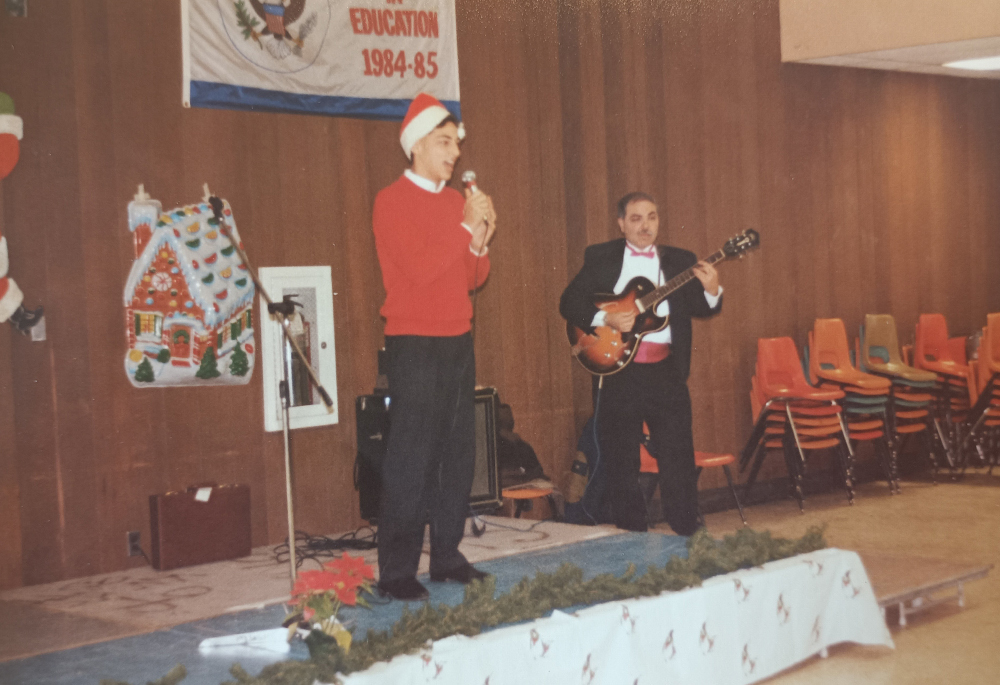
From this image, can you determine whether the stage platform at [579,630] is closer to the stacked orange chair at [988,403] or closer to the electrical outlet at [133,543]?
the electrical outlet at [133,543]

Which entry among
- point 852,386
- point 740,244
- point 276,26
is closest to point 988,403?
point 852,386

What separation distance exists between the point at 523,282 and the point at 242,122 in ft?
6.41

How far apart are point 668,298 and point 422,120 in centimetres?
185

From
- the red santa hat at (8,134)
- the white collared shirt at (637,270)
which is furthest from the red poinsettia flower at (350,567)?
the red santa hat at (8,134)

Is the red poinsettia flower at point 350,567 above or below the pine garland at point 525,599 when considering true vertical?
above

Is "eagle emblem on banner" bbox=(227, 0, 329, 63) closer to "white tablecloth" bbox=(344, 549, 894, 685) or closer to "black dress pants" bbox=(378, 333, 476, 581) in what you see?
"black dress pants" bbox=(378, 333, 476, 581)

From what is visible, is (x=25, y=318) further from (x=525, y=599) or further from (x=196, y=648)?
(x=525, y=599)

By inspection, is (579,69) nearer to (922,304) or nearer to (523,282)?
(523,282)

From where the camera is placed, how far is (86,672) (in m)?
3.51

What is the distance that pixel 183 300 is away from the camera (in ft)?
18.1

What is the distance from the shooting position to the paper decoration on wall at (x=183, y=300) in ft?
17.8

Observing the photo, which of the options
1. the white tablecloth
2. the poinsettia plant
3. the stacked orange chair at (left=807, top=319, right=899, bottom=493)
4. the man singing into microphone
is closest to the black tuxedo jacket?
the white tablecloth

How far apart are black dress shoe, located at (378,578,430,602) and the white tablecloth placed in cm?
60

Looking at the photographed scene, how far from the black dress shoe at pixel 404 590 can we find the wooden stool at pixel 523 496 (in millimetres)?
1943
